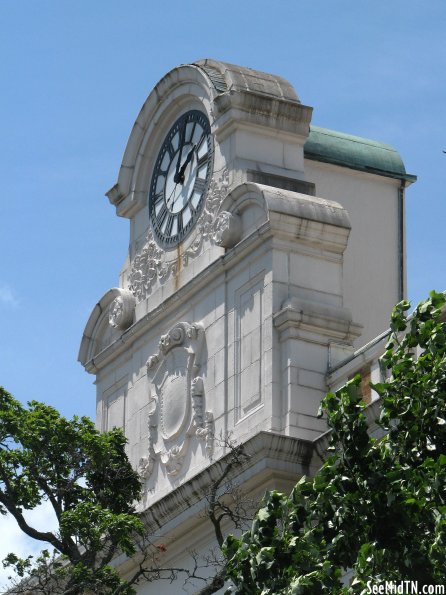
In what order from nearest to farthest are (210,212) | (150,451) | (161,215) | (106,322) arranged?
(210,212) → (150,451) → (161,215) → (106,322)

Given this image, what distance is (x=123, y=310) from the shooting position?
37.2 meters

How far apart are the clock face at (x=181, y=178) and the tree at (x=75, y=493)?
5.92 metres

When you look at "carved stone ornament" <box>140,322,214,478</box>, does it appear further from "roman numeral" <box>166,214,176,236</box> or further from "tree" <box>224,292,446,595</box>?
"tree" <box>224,292,446,595</box>

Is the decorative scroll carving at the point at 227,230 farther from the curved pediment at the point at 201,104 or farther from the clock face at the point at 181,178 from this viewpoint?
the curved pediment at the point at 201,104

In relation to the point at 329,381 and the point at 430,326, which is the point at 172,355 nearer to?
the point at 329,381

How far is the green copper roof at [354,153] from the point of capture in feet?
118

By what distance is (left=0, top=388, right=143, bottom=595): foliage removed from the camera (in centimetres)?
2881

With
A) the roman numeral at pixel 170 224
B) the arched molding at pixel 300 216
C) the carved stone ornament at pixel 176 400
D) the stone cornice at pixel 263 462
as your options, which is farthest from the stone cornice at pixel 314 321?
the roman numeral at pixel 170 224

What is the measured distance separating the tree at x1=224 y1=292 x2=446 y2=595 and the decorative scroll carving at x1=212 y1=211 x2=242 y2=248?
10.6m

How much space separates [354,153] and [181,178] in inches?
115

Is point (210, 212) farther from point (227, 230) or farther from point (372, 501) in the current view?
point (372, 501)

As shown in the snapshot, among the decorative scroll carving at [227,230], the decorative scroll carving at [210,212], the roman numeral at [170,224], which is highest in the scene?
the roman numeral at [170,224]

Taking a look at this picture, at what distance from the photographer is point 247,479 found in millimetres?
30781

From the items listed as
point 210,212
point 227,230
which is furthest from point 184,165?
point 227,230
